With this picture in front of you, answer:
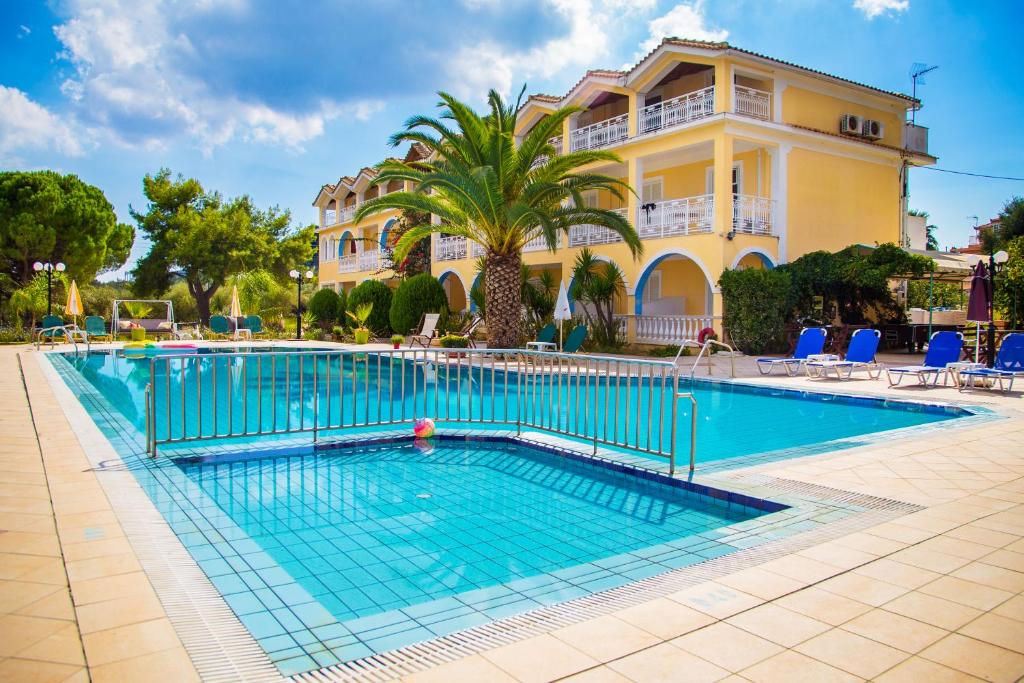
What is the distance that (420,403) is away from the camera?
11.2 metres

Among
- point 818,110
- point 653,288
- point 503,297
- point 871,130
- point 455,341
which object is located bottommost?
point 455,341

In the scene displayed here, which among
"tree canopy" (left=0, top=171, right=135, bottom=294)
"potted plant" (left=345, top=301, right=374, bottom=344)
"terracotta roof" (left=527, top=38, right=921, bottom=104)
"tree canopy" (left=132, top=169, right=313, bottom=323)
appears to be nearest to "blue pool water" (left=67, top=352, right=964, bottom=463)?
"terracotta roof" (left=527, top=38, right=921, bottom=104)

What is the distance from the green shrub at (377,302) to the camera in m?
28.3

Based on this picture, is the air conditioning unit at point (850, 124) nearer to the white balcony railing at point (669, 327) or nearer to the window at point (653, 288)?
the window at point (653, 288)

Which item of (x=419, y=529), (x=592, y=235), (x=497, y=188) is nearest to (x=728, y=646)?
(x=419, y=529)

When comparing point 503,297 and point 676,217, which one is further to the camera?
point 676,217

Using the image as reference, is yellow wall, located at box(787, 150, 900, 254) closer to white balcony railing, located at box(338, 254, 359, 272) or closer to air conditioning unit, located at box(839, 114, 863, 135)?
air conditioning unit, located at box(839, 114, 863, 135)

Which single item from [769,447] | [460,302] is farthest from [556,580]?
[460,302]

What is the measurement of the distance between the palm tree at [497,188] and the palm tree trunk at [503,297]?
25 millimetres

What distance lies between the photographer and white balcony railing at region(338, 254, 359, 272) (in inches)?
1451

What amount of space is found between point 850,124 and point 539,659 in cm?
2256

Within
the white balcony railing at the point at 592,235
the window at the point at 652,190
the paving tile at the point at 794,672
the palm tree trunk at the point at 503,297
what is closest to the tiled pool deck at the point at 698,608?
the paving tile at the point at 794,672

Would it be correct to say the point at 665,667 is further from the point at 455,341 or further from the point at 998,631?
the point at 455,341

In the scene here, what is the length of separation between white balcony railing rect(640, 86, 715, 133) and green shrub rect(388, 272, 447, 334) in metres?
9.75
